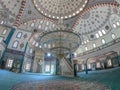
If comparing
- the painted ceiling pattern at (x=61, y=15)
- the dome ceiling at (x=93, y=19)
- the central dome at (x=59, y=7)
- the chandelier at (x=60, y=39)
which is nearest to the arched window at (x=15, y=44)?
the painted ceiling pattern at (x=61, y=15)

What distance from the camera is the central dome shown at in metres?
19.1

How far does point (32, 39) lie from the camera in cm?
2191

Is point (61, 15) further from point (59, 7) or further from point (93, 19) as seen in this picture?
point (93, 19)

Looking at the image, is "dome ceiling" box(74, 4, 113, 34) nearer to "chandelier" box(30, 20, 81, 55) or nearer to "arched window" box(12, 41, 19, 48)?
"chandelier" box(30, 20, 81, 55)

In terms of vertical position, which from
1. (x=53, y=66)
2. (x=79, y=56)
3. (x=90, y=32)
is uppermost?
(x=90, y=32)

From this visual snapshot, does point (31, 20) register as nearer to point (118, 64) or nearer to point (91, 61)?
point (91, 61)

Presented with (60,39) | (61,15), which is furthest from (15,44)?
(60,39)

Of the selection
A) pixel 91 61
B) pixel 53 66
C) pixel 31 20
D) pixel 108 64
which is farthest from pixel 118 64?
pixel 31 20

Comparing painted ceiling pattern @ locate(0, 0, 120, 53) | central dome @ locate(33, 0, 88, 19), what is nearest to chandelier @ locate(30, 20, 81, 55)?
painted ceiling pattern @ locate(0, 0, 120, 53)

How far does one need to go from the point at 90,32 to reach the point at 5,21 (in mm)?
15633

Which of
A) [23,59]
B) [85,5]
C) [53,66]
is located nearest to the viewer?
[85,5]

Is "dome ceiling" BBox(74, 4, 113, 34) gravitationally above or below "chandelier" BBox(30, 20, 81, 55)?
above

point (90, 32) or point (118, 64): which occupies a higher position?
point (90, 32)

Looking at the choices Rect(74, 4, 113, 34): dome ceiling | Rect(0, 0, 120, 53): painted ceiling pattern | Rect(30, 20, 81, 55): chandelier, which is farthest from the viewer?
Rect(74, 4, 113, 34): dome ceiling
